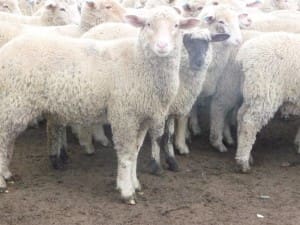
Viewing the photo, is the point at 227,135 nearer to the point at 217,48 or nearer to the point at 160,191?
the point at 217,48

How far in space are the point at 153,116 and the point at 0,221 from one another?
173cm

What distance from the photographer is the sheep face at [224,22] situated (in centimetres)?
705

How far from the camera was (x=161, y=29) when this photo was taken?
5461 millimetres

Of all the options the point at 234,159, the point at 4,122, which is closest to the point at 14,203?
the point at 4,122

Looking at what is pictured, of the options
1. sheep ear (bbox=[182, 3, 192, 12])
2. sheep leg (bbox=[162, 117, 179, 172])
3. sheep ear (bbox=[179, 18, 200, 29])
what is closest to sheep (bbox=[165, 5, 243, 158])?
sheep leg (bbox=[162, 117, 179, 172])

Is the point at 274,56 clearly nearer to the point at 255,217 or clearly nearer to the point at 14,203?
the point at 255,217

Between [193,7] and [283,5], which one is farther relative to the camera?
[283,5]

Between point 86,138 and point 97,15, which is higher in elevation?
point 97,15

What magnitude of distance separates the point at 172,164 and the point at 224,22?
181 cm

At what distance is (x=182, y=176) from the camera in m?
6.66

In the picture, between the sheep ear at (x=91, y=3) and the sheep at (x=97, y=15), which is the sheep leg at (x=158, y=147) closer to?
the sheep at (x=97, y=15)

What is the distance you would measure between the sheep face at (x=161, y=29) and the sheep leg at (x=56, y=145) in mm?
Answer: 1465

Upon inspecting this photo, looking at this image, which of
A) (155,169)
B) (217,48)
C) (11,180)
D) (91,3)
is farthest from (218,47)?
(11,180)

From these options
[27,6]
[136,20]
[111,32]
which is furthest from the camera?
[27,6]
